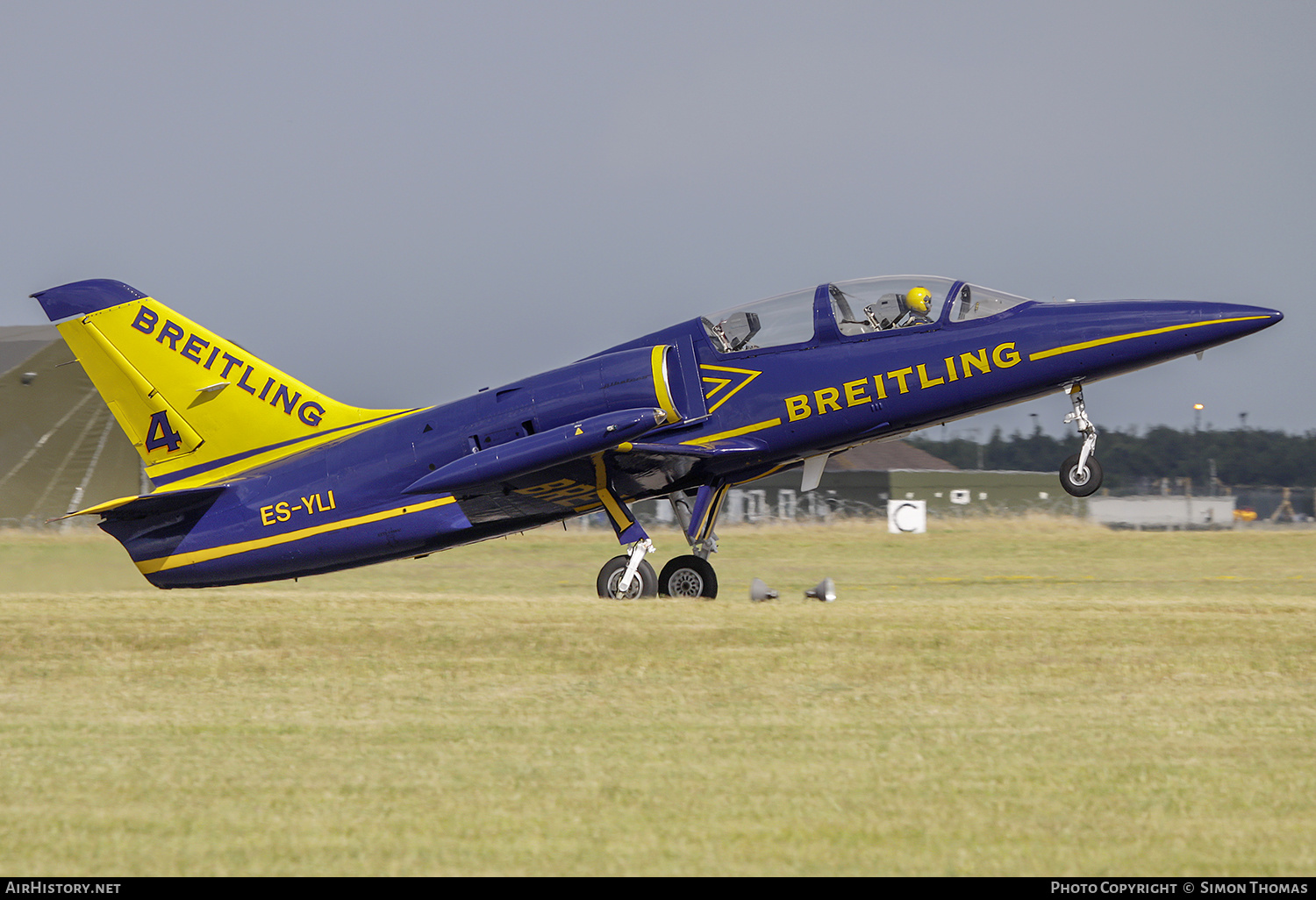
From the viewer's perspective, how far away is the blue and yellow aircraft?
13.5 metres

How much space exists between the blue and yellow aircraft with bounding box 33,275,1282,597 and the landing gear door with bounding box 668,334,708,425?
0.02 meters

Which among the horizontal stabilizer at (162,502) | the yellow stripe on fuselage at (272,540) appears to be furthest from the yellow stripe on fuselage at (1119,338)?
the horizontal stabilizer at (162,502)

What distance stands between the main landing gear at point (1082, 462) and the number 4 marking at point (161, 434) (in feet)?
33.9

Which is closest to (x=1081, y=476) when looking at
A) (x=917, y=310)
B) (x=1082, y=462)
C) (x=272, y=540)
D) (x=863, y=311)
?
(x=1082, y=462)

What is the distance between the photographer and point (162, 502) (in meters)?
14.7

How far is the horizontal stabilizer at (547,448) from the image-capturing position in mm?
13508

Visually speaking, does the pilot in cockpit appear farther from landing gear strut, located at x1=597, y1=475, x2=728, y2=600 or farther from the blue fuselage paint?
landing gear strut, located at x1=597, y1=475, x2=728, y2=600

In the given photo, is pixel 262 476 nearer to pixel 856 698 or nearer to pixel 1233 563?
pixel 856 698

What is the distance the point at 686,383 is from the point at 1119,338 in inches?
180

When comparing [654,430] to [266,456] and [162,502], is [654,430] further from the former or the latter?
[162,502]

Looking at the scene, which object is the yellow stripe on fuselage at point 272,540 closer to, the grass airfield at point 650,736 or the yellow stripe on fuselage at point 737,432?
the grass airfield at point 650,736

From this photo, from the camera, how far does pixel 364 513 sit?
14.7 m
